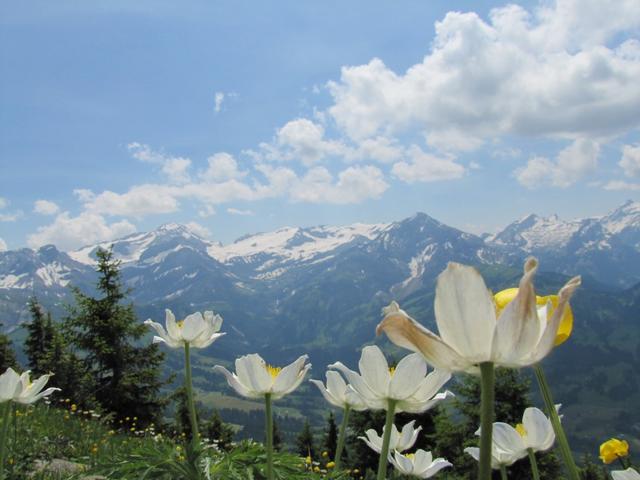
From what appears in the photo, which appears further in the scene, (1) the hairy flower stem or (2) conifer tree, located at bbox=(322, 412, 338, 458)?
(2) conifer tree, located at bbox=(322, 412, 338, 458)

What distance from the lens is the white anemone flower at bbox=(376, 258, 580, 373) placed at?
131 centimetres

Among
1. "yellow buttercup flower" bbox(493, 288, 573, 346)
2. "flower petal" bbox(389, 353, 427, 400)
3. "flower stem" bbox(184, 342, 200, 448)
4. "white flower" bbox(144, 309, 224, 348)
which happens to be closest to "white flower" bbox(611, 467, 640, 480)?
"flower petal" bbox(389, 353, 427, 400)

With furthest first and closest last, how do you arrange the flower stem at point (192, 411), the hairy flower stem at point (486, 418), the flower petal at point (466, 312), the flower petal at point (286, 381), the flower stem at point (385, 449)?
the flower stem at point (192, 411) < the flower petal at point (286, 381) < the flower stem at point (385, 449) < the flower petal at point (466, 312) < the hairy flower stem at point (486, 418)

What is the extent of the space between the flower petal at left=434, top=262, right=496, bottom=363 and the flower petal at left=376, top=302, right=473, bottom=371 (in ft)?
0.11

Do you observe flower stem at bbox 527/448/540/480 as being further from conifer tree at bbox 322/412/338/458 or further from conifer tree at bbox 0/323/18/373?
conifer tree at bbox 0/323/18/373

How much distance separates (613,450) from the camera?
3.72m

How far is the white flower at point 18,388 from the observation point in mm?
3551

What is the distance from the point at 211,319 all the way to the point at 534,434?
8.22 feet

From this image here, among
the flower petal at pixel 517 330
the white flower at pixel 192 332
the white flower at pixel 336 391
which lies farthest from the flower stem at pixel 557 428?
the white flower at pixel 192 332

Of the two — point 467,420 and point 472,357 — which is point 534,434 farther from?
point 467,420

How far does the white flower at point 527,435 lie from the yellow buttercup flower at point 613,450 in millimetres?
1236

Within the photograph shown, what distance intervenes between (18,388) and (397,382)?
2.77m

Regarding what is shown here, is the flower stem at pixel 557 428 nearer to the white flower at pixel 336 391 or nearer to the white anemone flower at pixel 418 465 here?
the white anemone flower at pixel 418 465

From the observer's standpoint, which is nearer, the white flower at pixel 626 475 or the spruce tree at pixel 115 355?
the white flower at pixel 626 475
